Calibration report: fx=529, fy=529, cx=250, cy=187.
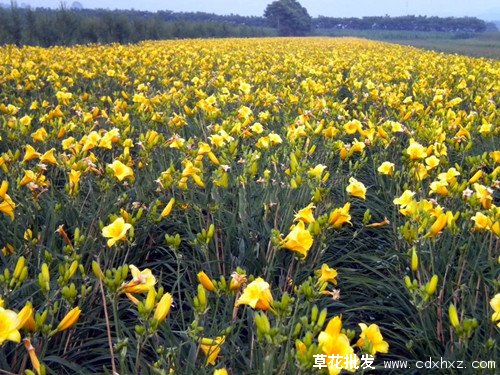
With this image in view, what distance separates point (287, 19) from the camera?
208 feet

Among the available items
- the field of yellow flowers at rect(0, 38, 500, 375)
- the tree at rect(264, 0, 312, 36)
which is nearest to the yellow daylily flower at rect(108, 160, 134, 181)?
the field of yellow flowers at rect(0, 38, 500, 375)

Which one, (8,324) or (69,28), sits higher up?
(69,28)

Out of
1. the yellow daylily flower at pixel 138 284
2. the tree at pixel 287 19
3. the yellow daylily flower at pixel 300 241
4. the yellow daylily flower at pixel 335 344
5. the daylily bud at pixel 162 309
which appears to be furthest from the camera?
the tree at pixel 287 19

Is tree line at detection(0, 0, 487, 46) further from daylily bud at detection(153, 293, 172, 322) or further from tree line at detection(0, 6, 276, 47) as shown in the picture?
daylily bud at detection(153, 293, 172, 322)

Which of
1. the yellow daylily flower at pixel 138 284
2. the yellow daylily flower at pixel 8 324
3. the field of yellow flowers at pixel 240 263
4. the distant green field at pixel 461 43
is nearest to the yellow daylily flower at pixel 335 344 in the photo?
the field of yellow flowers at pixel 240 263

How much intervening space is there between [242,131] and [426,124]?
1.56 meters

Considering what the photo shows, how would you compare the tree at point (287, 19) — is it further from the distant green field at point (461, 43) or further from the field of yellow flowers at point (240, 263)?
the field of yellow flowers at point (240, 263)

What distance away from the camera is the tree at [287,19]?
6338 cm

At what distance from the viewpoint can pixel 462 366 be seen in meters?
1.83

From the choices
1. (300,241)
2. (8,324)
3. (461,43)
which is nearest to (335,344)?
(300,241)

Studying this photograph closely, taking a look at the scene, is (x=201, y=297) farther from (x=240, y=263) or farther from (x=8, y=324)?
(x=240, y=263)

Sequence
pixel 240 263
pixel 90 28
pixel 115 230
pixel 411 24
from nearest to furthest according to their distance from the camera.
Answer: pixel 115 230, pixel 240 263, pixel 90 28, pixel 411 24

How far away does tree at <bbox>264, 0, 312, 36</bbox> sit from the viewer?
63.4 m

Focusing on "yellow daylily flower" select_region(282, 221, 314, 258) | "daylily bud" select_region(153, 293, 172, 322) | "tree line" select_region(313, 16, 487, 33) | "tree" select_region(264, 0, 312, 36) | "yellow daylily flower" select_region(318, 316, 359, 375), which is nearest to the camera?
"yellow daylily flower" select_region(318, 316, 359, 375)
